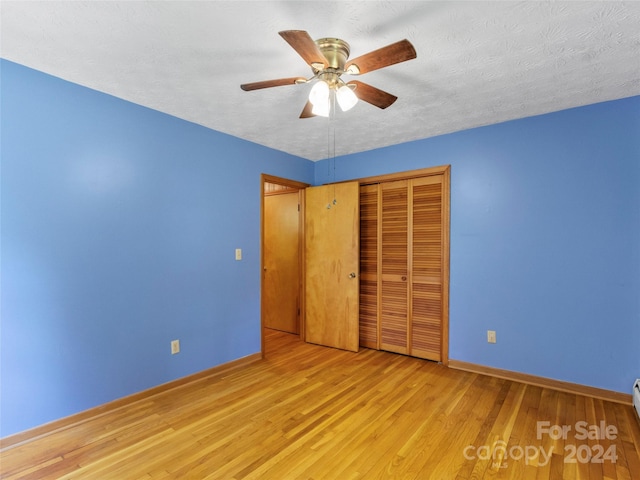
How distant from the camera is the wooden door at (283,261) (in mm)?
4328

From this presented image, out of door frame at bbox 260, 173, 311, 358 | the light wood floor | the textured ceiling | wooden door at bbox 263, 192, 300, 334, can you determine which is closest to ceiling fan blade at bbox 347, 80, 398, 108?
the textured ceiling

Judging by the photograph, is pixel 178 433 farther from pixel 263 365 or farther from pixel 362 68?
pixel 362 68

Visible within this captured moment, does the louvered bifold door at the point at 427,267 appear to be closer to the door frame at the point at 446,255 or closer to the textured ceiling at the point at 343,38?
the door frame at the point at 446,255

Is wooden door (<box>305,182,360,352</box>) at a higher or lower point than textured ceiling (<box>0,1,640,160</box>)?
lower

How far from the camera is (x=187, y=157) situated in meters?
2.82

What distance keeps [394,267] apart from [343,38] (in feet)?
8.14

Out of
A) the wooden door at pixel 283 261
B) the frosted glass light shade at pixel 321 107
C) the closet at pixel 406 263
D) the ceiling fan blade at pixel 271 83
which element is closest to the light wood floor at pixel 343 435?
the closet at pixel 406 263

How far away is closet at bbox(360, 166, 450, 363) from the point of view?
328 centimetres

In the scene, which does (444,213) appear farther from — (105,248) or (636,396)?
(105,248)

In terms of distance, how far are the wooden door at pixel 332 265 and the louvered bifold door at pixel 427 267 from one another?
0.63 m

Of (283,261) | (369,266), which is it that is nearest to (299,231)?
(283,261)

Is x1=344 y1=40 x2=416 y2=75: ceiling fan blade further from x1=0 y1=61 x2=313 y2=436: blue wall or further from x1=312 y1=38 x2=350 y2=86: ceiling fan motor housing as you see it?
x1=0 y1=61 x2=313 y2=436: blue wall

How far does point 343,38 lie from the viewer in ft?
5.46

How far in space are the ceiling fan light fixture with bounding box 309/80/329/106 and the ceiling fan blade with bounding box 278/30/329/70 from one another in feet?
0.27
